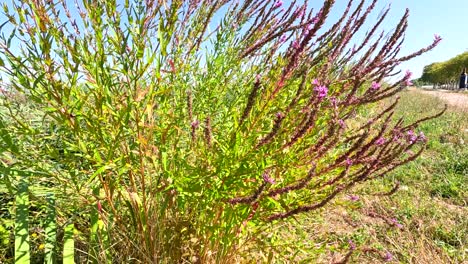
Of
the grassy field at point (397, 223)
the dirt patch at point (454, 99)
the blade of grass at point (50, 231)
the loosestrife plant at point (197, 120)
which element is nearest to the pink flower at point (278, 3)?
the loosestrife plant at point (197, 120)

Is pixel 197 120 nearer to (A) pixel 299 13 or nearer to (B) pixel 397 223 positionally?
(A) pixel 299 13

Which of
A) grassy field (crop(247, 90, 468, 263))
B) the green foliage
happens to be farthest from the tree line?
grassy field (crop(247, 90, 468, 263))

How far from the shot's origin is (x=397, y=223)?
330cm

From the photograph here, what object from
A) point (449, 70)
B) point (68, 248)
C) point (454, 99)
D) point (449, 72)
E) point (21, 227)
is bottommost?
point (68, 248)

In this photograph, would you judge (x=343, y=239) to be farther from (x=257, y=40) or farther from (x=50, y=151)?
(x=50, y=151)

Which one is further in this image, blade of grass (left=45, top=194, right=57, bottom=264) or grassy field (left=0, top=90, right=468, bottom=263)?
grassy field (left=0, top=90, right=468, bottom=263)

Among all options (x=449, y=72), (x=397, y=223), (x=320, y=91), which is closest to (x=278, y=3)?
(x=320, y=91)

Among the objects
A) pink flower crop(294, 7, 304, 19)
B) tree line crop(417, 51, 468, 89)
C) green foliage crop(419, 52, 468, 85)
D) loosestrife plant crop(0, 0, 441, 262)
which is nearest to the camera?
loosestrife plant crop(0, 0, 441, 262)

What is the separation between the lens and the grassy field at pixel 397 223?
2350mm

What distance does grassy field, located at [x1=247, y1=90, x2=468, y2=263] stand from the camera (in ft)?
7.71

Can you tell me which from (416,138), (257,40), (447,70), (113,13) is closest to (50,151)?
(113,13)

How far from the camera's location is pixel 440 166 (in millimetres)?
5707

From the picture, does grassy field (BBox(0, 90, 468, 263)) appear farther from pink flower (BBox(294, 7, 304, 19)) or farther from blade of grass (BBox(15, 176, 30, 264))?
pink flower (BBox(294, 7, 304, 19))

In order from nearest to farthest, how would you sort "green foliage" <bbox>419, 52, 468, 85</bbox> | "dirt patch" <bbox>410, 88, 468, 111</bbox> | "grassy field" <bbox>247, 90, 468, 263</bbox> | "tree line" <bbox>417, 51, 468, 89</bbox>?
"grassy field" <bbox>247, 90, 468, 263</bbox>, "dirt patch" <bbox>410, 88, 468, 111</bbox>, "green foliage" <bbox>419, 52, 468, 85</bbox>, "tree line" <bbox>417, 51, 468, 89</bbox>
